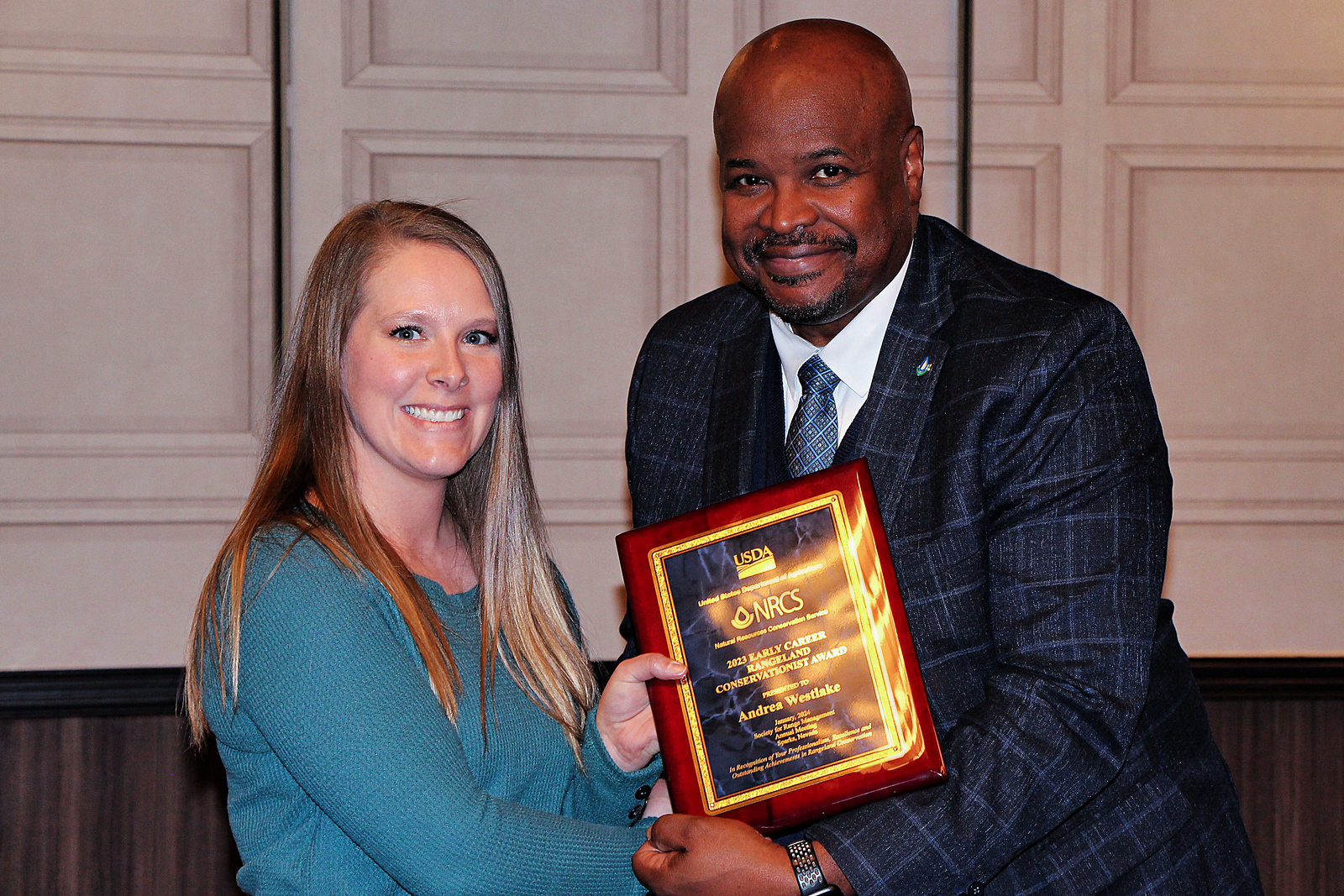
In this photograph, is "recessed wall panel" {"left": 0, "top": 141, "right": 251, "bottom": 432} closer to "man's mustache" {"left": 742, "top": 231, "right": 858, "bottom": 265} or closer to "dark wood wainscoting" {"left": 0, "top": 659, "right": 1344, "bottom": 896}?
"dark wood wainscoting" {"left": 0, "top": 659, "right": 1344, "bottom": 896}

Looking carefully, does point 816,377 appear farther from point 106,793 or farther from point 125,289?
point 106,793

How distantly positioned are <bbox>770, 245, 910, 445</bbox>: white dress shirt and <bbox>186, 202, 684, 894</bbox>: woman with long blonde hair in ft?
Answer: 1.60

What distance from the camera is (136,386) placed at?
10.4ft

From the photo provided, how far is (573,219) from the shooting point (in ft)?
10.8

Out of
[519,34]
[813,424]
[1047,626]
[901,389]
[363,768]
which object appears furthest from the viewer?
[519,34]

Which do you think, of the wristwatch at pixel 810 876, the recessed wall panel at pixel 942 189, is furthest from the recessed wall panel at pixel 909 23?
the wristwatch at pixel 810 876

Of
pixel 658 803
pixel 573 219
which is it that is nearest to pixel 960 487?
pixel 658 803

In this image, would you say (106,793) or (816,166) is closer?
(816,166)

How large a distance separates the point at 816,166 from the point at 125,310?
2043 millimetres

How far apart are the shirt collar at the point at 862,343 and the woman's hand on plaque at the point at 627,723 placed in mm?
593

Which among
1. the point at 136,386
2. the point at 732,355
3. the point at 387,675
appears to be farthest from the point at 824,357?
the point at 136,386

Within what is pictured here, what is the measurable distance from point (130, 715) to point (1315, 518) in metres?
3.27

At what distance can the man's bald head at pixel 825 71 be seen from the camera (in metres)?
1.93

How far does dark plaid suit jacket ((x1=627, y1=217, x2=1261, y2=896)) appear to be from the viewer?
5.39ft
